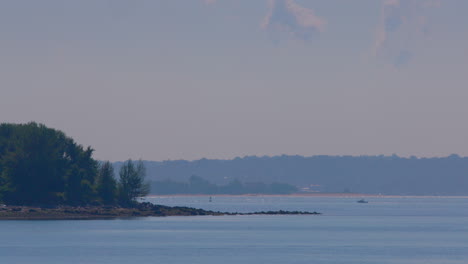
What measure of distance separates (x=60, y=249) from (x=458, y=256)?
43007 mm

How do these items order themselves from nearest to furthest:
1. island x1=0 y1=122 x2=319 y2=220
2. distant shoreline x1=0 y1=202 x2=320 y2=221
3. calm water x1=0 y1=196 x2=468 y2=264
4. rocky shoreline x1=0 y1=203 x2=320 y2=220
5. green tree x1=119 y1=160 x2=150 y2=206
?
1. calm water x1=0 y1=196 x2=468 y2=264
2. rocky shoreline x1=0 y1=203 x2=320 y2=220
3. distant shoreline x1=0 y1=202 x2=320 y2=221
4. island x1=0 y1=122 x2=319 y2=220
5. green tree x1=119 y1=160 x2=150 y2=206

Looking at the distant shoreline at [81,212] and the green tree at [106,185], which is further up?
the green tree at [106,185]

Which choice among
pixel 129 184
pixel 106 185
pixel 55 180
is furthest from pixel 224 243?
pixel 129 184

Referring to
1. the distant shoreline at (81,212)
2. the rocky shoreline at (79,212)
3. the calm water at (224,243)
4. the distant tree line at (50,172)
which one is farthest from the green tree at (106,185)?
the calm water at (224,243)

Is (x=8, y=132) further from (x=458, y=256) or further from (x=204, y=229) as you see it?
(x=458, y=256)

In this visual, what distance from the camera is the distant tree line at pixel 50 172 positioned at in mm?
159500

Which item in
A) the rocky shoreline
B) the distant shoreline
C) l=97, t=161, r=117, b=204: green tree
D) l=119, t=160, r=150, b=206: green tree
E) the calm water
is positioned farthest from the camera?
l=119, t=160, r=150, b=206: green tree

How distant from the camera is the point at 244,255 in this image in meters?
102

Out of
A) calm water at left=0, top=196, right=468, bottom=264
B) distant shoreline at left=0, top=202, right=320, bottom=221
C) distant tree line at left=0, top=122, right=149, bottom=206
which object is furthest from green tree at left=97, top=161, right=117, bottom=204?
Answer: calm water at left=0, top=196, right=468, bottom=264

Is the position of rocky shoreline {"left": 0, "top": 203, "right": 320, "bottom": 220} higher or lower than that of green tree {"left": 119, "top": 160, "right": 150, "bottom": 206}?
lower

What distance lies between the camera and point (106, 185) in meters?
173

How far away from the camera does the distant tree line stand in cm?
15950

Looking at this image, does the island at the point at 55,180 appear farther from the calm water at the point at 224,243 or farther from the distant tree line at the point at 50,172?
the calm water at the point at 224,243

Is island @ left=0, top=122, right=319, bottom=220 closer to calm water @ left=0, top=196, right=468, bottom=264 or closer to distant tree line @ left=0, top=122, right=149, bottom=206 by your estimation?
distant tree line @ left=0, top=122, right=149, bottom=206
